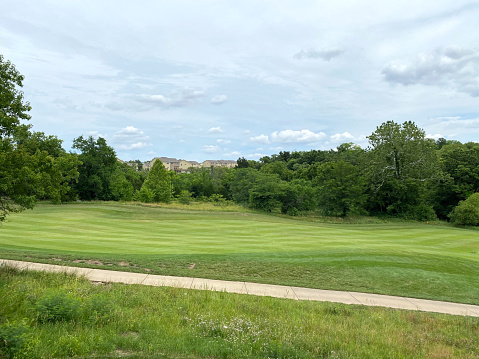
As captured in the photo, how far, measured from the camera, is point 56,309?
610cm

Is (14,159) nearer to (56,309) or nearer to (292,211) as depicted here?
(56,309)

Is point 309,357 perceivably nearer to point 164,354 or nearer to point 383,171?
point 164,354

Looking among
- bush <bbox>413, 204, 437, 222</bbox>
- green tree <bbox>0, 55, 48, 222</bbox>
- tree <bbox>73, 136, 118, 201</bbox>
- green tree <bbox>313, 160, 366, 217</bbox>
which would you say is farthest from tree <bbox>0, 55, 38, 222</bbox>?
bush <bbox>413, 204, 437, 222</bbox>

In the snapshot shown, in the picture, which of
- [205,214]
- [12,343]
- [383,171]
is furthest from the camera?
[383,171]

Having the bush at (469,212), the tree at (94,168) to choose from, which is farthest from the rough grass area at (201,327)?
the tree at (94,168)

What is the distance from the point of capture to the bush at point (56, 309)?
5.97m

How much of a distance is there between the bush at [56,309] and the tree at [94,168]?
51.5m

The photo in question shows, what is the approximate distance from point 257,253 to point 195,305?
29.1ft

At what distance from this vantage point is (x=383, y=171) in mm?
50094

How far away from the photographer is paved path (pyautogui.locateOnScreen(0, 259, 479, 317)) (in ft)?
32.6

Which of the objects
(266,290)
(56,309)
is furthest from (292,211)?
(56,309)

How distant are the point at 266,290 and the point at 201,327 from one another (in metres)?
4.54

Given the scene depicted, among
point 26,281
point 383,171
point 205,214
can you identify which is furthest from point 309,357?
point 383,171

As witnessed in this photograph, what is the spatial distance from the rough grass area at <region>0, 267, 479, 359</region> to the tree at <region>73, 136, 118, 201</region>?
49.7m
